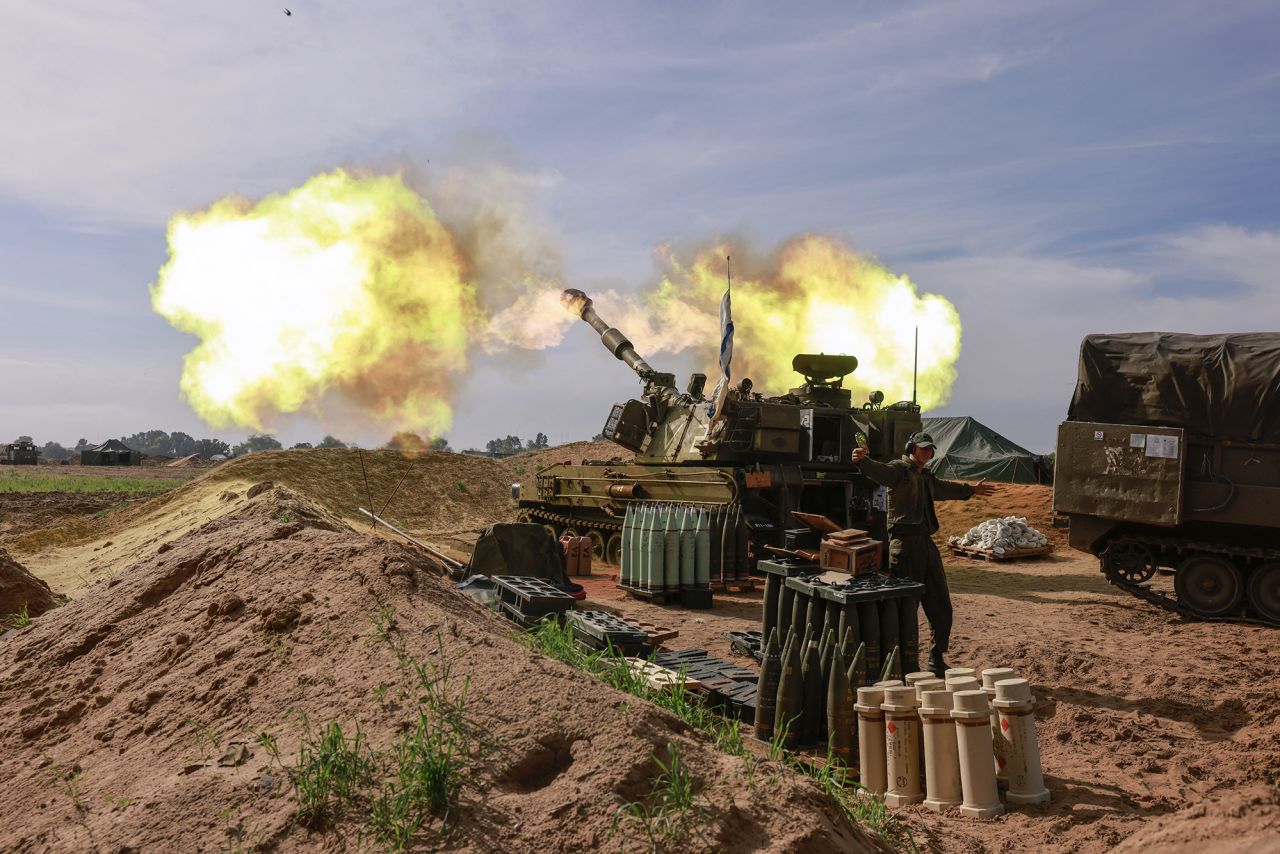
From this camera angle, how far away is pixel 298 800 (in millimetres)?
3916

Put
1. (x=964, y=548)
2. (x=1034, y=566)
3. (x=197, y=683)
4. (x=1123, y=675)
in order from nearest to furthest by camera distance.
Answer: (x=197, y=683)
(x=1123, y=675)
(x=1034, y=566)
(x=964, y=548)

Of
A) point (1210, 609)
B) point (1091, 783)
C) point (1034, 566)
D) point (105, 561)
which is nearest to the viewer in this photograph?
point (1091, 783)

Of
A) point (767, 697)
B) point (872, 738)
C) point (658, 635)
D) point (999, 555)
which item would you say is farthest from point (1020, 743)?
point (999, 555)

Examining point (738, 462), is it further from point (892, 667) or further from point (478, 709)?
point (478, 709)

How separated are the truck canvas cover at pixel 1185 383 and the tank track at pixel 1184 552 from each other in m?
1.37

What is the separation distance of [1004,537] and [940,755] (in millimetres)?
15162

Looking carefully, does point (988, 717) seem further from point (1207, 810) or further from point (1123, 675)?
point (1123, 675)

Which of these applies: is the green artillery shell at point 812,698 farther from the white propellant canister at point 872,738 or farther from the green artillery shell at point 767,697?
the white propellant canister at point 872,738

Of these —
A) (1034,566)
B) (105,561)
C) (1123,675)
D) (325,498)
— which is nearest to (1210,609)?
(1123,675)

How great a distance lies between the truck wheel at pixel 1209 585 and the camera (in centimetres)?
1187

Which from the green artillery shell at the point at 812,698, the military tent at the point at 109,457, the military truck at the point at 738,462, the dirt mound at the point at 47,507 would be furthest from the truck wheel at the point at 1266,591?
the military tent at the point at 109,457

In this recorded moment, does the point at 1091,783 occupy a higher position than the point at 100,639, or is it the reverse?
the point at 100,639

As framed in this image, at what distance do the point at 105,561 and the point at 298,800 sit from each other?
48.0ft

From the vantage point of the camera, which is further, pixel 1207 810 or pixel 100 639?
pixel 100 639
